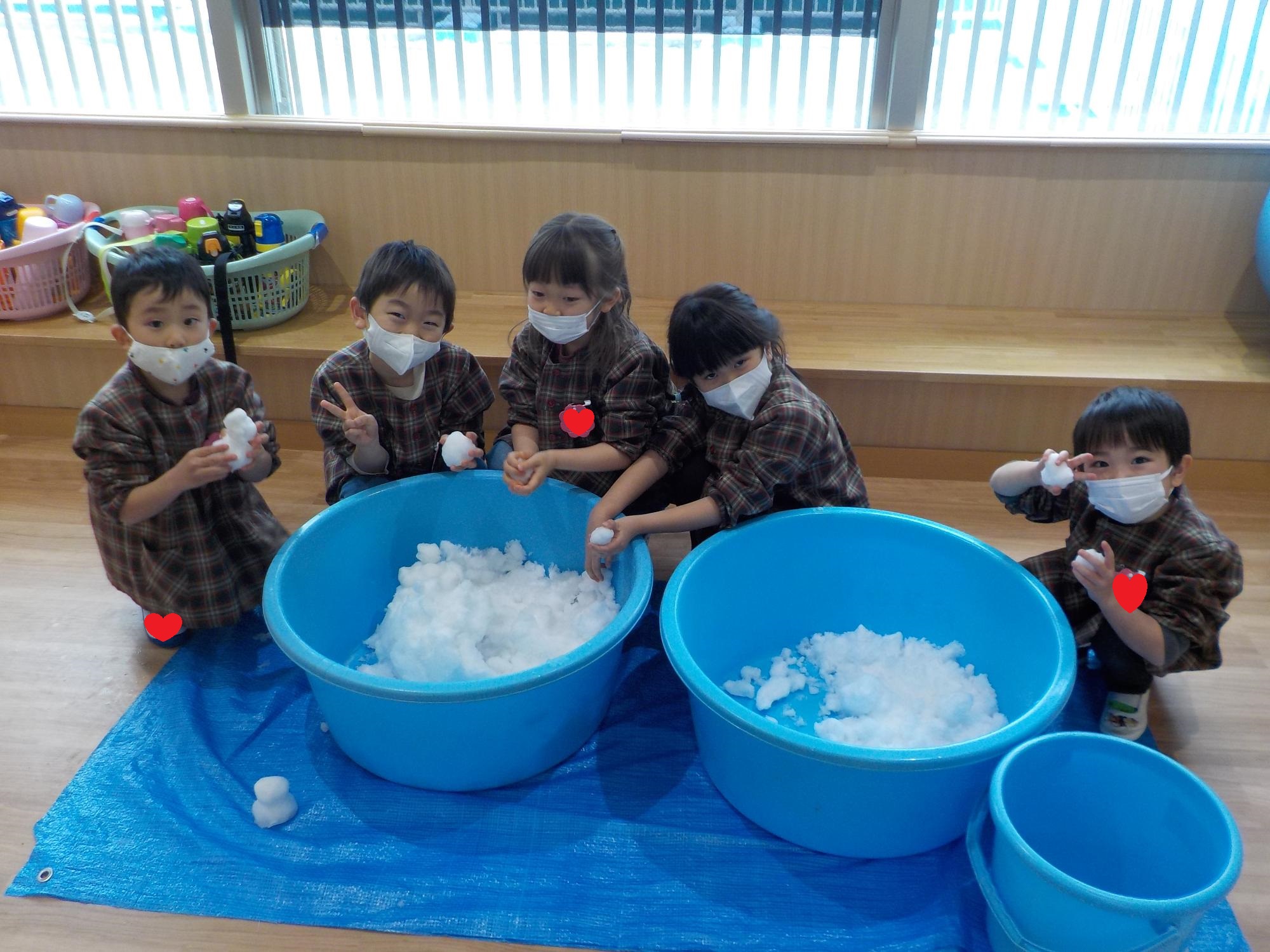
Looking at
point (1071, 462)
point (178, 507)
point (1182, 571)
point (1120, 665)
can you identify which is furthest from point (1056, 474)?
point (178, 507)

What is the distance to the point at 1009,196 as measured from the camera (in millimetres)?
2477

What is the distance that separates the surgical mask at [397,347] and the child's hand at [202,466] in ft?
1.05

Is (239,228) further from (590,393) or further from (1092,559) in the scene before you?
(1092,559)

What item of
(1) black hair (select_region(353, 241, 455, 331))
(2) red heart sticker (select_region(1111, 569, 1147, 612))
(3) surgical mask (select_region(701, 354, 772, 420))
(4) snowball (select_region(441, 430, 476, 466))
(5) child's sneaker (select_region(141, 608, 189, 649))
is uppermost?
(1) black hair (select_region(353, 241, 455, 331))

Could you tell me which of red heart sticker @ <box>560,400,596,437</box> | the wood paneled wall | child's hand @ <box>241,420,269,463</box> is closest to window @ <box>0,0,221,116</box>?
the wood paneled wall

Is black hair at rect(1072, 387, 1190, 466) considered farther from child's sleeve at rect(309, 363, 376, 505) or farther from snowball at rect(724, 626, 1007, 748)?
child's sleeve at rect(309, 363, 376, 505)

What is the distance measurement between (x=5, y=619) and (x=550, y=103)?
71.8 inches

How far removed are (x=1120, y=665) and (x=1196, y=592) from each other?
0.19 metres

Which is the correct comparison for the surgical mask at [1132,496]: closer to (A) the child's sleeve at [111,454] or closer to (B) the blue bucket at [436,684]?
(B) the blue bucket at [436,684]

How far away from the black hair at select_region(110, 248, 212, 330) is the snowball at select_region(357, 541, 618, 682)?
524 mm

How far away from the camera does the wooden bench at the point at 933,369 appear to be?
2.27 m

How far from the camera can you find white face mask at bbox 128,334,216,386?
5.16 feet

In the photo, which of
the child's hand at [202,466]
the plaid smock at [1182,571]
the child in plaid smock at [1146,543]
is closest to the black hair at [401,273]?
the child's hand at [202,466]

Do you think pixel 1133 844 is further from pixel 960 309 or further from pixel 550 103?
pixel 550 103
